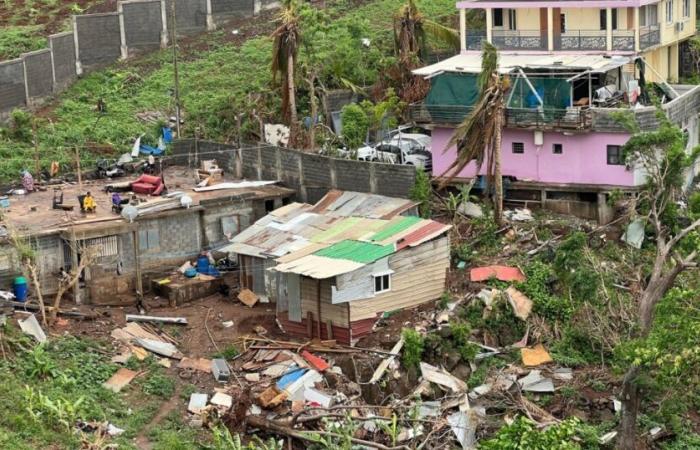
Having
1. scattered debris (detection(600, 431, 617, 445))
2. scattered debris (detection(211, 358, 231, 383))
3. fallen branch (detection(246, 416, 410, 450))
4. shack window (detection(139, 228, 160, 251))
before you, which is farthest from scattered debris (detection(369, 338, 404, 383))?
shack window (detection(139, 228, 160, 251))

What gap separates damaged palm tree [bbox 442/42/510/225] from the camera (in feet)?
117

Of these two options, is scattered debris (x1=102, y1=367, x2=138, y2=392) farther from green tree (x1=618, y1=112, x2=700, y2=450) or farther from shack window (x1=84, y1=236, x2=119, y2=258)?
green tree (x1=618, y1=112, x2=700, y2=450)

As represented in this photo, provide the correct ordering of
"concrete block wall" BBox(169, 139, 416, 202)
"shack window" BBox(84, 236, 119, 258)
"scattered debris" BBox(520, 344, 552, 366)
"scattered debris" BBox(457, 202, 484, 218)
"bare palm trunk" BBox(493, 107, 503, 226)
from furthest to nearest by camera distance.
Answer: "scattered debris" BBox(457, 202, 484, 218), "concrete block wall" BBox(169, 139, 416, 202), "bare palm trunk" BBox(493, 107, 503, 226), "shack window" BBox(84, 236, 119, 258), "scattered debris" BBox(520, 344, 552, 366)

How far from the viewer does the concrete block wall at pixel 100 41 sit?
150 feet

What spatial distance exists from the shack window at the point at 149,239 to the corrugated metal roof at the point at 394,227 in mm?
6040

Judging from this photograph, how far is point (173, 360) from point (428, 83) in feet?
46.5

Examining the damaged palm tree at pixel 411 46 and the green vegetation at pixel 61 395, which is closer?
the green vegetation at pixel 61 395

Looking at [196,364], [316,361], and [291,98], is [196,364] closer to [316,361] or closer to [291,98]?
[316,361]

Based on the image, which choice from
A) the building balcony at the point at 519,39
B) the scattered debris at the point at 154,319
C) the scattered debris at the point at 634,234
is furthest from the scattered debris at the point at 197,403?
the building balcony at the point at 519,39

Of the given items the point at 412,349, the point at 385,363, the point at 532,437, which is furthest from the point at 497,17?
the point at 532,437

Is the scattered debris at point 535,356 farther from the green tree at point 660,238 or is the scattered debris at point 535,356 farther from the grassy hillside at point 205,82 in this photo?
the grassy hillside at point 205,82

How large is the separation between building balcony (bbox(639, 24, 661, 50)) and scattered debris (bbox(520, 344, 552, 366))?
11825 millimetres

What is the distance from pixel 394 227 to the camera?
3438 centimetres

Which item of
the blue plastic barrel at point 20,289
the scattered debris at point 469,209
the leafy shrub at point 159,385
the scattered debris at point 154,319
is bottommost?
the leafy shrub at point 159,385
